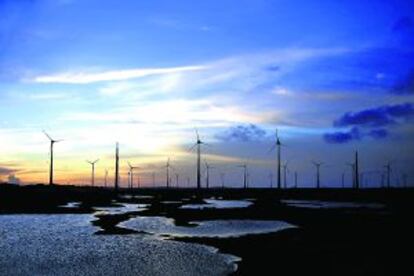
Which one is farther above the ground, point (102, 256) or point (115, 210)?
point (102, 256)

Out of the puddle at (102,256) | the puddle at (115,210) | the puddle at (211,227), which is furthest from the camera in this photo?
the puddle at (115,210)

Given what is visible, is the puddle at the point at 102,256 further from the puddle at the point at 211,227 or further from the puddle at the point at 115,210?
the puddle at the point at 115,210

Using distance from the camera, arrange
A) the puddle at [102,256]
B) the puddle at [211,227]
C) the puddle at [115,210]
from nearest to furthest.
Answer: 1. the puddle at [102,256]
2. the puddle at [211,227]
3. the puddle at [115,210]

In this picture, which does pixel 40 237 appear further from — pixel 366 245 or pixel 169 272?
pixel 366 245

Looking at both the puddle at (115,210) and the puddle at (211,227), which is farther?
the puddle at (115,210)

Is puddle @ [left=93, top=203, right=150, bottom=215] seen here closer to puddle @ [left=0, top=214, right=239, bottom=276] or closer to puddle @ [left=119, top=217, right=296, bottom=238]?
puddle @ [left=119, top=217, right=296, bottom=238]

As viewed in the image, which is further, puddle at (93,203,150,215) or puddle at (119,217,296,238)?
puddle at (93,203,150,215)

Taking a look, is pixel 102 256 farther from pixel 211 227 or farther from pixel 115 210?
pixel 115 210

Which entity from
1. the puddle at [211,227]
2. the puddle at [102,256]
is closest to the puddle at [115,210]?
the puddle at [211,227]

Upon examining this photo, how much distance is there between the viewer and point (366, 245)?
3988 cm

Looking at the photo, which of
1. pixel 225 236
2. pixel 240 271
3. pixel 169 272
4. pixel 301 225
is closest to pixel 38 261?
pixel 169 272

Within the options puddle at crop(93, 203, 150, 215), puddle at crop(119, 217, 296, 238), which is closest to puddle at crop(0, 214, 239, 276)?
puddle at crop(119, 217, 296, 238)

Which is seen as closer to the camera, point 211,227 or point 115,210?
point 211,227

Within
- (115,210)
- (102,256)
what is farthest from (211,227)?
(115,210)
